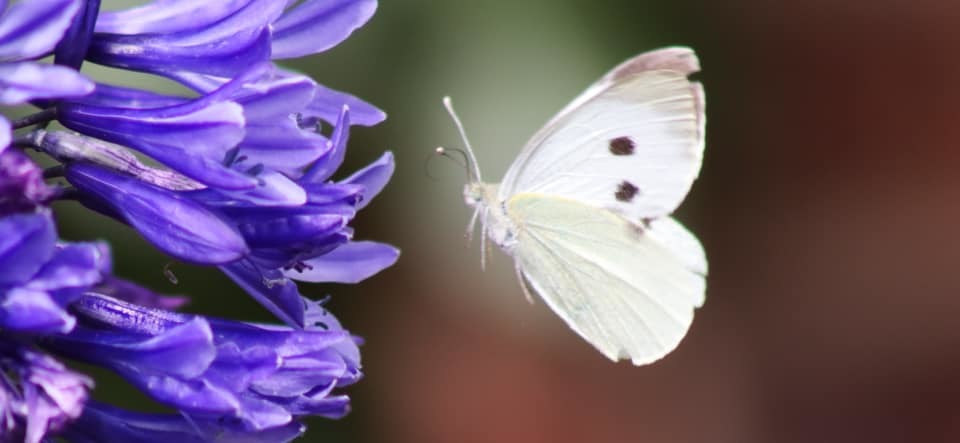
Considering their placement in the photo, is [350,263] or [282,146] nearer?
[282,146]

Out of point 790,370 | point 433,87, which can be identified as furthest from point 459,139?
point 790,370

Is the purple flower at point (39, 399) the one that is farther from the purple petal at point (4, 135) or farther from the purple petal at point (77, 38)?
the purple petal at point (77, 38)

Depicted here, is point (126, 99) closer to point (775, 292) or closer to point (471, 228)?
point (471, 228)

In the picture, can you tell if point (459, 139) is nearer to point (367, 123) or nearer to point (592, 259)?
point (592, 259)

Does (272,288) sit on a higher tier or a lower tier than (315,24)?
lower

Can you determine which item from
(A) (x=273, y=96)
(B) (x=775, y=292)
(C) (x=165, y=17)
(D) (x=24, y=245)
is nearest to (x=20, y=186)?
(D) (x=24, y=245)

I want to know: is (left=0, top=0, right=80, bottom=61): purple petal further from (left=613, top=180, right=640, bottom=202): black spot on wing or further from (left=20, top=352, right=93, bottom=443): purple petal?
(left=613, top=180, right=640, bottom=202): black spot on wing
